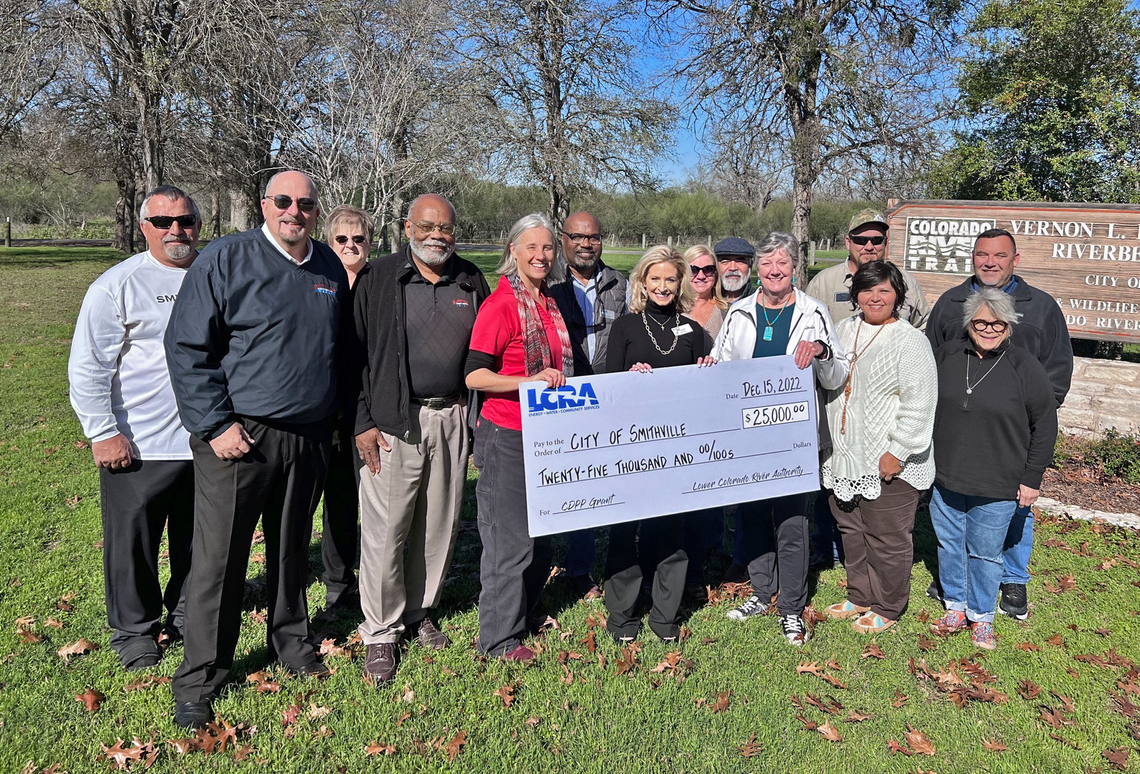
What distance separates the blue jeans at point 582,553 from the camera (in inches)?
208

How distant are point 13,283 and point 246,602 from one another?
770 inches

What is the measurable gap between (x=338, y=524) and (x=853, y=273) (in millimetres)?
4200

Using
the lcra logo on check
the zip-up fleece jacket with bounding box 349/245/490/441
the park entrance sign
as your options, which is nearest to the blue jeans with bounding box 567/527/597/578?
the lcra logo on check

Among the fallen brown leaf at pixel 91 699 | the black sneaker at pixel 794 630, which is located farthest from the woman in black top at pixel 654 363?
the fallen brown leaf at pixel 91 699

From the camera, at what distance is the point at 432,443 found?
402 centimetres

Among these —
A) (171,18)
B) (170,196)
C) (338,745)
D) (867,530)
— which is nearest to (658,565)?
(867,530)

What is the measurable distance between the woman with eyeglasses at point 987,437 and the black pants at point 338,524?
151 inches

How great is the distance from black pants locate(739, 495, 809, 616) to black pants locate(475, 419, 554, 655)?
1.55m

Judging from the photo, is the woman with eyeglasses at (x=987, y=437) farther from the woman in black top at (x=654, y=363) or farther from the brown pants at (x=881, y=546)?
the woman in black top at (x=654, y=363)

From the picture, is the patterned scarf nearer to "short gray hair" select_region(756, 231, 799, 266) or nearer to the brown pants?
"short gray hair" select_region(756, 231, 799, 266)

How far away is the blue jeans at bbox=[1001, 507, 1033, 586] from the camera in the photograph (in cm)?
488

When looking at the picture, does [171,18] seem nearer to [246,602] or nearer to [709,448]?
[246,602]

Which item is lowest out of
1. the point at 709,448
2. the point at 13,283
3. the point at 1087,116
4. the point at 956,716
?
the point at 956,716

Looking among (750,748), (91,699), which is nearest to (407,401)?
(91,699)
